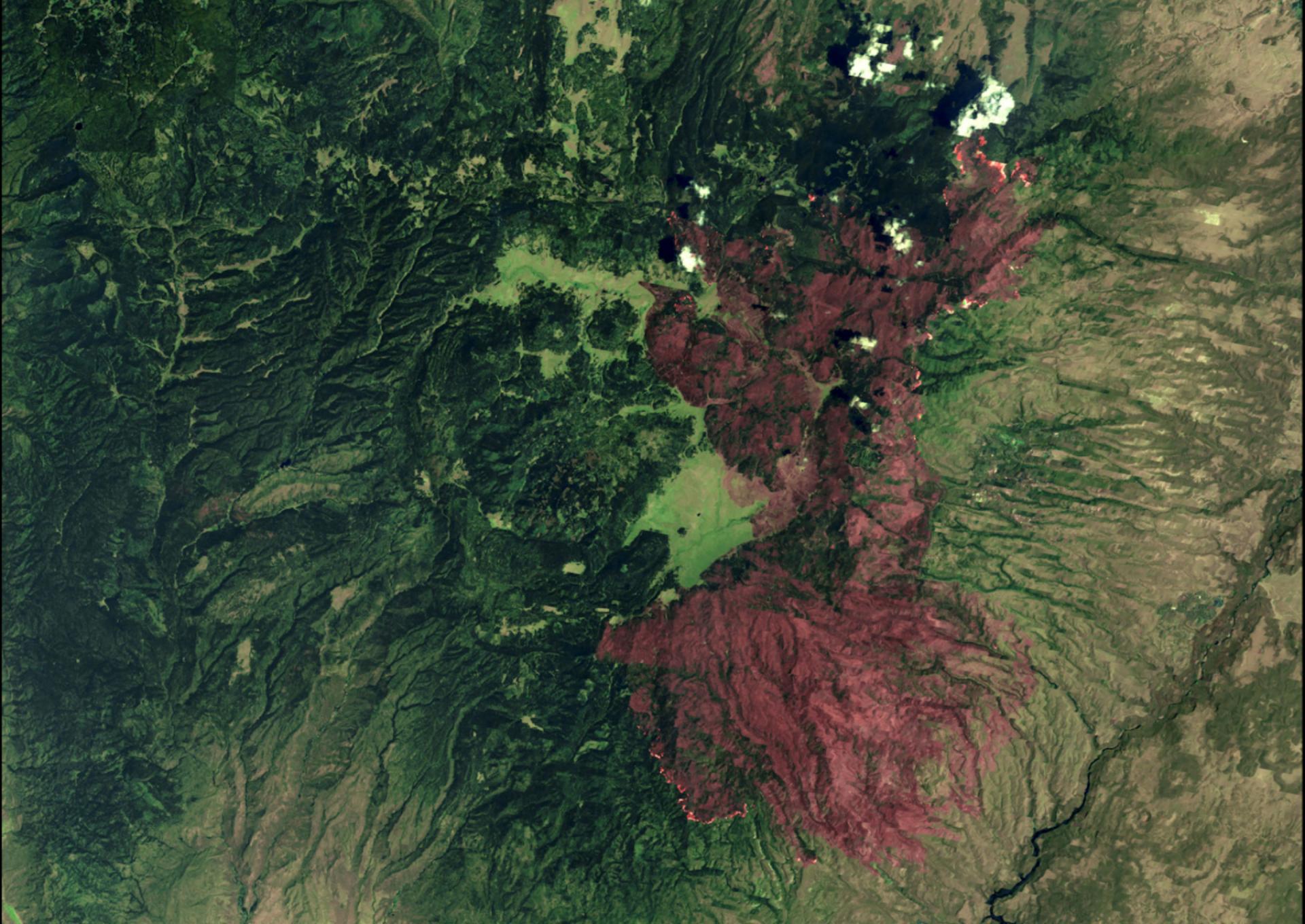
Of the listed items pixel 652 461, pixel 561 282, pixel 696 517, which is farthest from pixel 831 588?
pixel 561 282

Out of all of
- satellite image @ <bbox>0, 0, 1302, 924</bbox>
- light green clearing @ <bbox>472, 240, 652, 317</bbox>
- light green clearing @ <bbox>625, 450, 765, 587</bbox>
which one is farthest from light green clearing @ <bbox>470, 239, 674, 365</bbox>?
light green clearing @ <bbox>625, 450, 765, 587</bbox>

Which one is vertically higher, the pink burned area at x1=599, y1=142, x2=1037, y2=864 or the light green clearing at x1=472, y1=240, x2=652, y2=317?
the light green clearing at x1=472, y1=240, x2=652, y2=317

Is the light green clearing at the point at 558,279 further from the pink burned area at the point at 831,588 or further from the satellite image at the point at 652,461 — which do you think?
the pink burned area at the point at 831,588

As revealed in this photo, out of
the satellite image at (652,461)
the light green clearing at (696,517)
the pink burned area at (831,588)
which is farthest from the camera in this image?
the light green clearing at (696,517)

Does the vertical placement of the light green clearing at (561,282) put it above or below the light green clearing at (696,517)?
above

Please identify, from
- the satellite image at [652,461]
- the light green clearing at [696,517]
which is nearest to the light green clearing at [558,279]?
the satellite image at [652,461]

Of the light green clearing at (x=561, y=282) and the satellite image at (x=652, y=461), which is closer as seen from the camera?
the satellite image at (x=652, y=461)

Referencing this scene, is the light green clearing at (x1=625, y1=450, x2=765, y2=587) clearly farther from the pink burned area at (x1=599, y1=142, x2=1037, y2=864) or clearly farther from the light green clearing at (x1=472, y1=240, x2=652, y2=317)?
the light green clearing at (x1=472, y1=240, x2=652, y2=317)

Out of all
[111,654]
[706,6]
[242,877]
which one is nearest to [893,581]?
[706,6]
